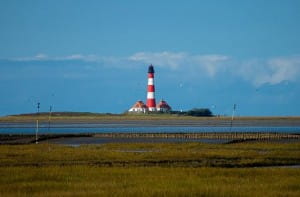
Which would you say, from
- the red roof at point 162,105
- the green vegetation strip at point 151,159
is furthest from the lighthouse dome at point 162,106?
the green vegetation strip at point 151,159

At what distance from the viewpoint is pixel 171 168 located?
112ft

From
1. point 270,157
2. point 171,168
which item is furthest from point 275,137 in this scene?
point 171,168

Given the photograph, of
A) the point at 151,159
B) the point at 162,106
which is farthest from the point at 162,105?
the point at 151,159

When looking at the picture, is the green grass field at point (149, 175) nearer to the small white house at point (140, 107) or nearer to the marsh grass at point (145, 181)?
the marsh grass at point (145, 181)

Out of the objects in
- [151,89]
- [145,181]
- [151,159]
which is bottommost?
[145,181]

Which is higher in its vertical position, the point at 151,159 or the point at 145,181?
the point at 151,159

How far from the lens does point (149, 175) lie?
101ft

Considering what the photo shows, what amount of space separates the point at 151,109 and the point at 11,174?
423 ft

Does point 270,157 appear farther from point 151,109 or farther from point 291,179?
point 151,109

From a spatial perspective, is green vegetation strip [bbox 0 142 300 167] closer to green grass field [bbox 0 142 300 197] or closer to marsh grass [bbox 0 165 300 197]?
green grass field [bbox 0 142 300 197]

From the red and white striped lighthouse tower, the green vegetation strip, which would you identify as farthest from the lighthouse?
the green vegetation strip

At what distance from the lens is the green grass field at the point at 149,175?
25.9 metres

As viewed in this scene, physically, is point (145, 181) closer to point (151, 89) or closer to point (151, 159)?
point (151, 159)

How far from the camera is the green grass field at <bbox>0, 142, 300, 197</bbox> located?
2586 cm
